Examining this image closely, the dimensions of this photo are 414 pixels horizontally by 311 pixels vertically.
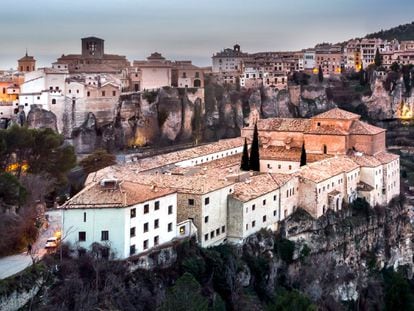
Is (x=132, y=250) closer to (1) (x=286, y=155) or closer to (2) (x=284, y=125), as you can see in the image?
(1) (x=286, y=155)

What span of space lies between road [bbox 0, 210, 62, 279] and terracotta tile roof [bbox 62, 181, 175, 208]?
179cm

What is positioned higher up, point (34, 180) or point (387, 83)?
point (387, 83)

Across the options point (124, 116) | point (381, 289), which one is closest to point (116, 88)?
point (124, 116)

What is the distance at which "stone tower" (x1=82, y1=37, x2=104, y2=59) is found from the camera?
77.7m

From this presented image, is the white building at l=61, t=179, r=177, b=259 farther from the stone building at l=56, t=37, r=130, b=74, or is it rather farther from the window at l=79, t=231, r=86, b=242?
the stone building at l=56, t=37, r=130, b=74

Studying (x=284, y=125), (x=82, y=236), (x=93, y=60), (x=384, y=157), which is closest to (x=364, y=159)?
(x=384, y=157)

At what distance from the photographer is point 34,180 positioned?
2917 centimetres

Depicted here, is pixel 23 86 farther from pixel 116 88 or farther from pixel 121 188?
pixel 121 188

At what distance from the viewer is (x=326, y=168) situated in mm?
35781

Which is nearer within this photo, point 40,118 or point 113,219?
point 113,219

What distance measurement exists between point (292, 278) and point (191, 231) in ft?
20.0

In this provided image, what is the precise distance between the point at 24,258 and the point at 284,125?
25.1 meters

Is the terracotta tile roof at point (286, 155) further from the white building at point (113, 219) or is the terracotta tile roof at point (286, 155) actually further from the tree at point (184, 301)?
the tree at point (184, 301)

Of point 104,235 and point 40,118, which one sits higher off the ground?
point 40,118
